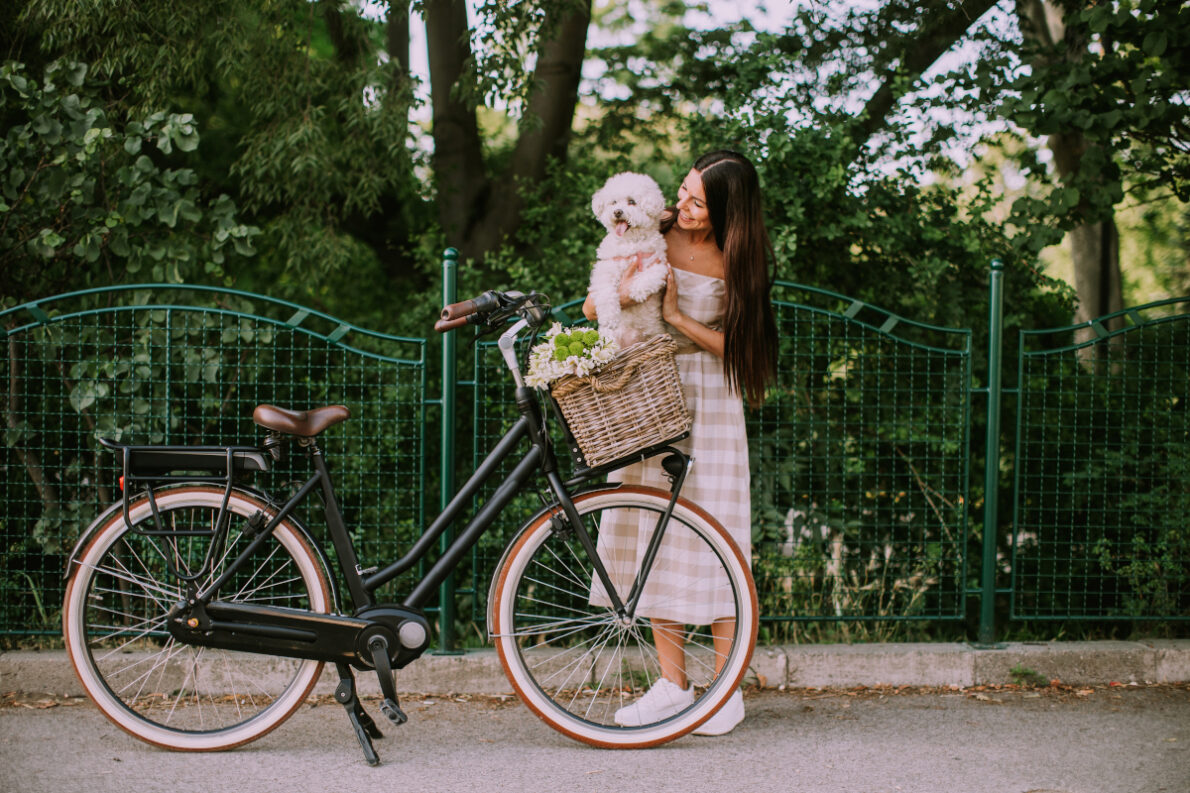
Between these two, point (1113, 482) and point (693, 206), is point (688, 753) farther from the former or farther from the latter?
point (1113, 482)

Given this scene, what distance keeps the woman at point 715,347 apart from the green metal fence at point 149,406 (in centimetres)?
122

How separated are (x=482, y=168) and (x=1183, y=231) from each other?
18.7 feet

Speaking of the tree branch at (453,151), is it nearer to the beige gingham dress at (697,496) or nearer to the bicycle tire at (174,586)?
the beige gingham dress at (697,496)

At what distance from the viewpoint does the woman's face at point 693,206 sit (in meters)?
3.50

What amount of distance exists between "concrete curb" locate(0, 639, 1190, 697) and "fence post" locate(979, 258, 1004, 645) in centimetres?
15

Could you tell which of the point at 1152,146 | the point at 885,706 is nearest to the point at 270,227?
the point at 885,706

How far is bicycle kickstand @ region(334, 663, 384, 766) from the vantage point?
10.8ft

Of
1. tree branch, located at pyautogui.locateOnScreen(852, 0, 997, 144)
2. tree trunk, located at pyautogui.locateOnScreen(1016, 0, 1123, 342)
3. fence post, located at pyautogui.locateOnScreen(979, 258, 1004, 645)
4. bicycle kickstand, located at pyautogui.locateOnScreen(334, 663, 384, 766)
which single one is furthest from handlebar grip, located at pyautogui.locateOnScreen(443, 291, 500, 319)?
tree trunk, located at pyautogui.locateOnScreen(1016, 0, 1123, 342)

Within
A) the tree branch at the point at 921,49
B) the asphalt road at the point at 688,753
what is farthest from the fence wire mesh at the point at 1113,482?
the tree branch at the point at 921,49

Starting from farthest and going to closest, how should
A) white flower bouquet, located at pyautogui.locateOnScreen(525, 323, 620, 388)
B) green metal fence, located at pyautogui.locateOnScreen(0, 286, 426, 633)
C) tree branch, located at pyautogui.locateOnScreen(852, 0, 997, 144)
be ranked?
1. tree branch, located at pyautogui.locateOnScreen(852, 0, 997, 144)
2. green metal fence, located at pyautogui.locateOnScreen(0, 286, 426, 633)
3. white flower bouquet, located at pyautogui.locateOnScreen(525, 323, 620, 388)

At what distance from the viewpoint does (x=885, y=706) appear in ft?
13.1

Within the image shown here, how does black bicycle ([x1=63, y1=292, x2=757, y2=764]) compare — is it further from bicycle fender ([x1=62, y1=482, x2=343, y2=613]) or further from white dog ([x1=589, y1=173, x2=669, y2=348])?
white dog ([x1=589, y1=173, x2=669, y2=348])

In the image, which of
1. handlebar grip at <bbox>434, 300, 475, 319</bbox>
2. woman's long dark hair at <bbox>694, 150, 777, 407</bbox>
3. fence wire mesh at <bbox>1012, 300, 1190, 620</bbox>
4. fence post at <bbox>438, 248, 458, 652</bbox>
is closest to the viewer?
handlebar grip at <bbox>434, 300, 475, 319</bbox>

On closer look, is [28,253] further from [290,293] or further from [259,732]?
[259,732]
